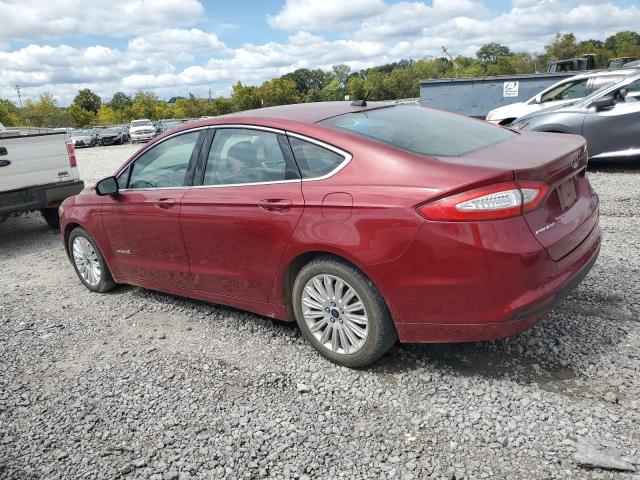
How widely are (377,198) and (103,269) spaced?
3304 mm

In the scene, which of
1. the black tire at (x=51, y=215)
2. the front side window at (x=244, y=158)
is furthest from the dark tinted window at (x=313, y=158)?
the black tire at (x=51, y=215)

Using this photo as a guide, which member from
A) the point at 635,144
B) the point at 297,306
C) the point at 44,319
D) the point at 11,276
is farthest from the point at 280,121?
the point at 635,144

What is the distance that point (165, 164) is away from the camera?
4434mm

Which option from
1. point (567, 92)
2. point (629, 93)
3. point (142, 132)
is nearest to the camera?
point (629, 93)

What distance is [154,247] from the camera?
4.44 metres

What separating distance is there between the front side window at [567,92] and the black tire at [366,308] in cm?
1008

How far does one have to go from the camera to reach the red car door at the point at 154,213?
4.19 meters

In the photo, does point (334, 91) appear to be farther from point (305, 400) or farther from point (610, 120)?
point (305, 400)

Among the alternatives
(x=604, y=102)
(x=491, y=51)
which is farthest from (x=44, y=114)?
(x=491, y=51)

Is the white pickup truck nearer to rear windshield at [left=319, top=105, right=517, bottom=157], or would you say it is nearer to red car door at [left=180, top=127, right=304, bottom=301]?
red car door at [left=180, top=127, right=304, bottom=301]

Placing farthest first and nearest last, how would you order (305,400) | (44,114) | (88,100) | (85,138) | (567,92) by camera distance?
(88,100) → (44,114) → (85,138) → (567,92) → (305,400)

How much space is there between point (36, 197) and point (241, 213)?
5234 millimetres

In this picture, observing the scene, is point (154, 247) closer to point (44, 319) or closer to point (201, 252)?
point (201, 252)

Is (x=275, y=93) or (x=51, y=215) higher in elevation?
(x=275, y=93)
